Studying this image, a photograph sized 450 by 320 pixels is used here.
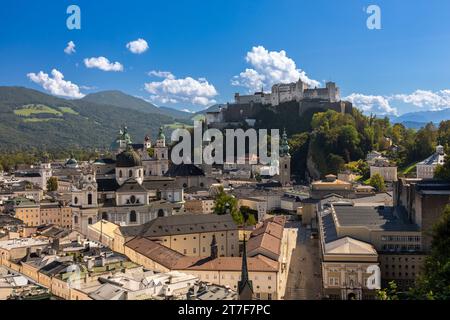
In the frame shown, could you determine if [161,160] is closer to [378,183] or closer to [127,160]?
[127,160]

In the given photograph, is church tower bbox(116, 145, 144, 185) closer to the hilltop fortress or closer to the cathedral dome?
the cathedral dome

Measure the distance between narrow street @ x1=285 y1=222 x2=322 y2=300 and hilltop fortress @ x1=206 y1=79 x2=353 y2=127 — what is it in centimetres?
5345

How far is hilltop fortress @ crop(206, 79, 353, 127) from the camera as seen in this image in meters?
94.4

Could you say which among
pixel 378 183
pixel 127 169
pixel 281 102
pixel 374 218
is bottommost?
pixel 374 218

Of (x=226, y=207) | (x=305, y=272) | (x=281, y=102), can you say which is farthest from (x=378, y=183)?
(x=281, y=102)

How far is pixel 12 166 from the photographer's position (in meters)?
107

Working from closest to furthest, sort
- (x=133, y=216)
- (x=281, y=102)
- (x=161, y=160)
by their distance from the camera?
1. (x=133, y=216)
2. (x=161, y=160)
3. (x=281, y=102)

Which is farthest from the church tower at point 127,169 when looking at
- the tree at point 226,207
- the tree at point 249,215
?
the tree at point 249,215

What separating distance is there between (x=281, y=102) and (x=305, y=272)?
223ft

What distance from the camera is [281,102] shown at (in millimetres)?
97688

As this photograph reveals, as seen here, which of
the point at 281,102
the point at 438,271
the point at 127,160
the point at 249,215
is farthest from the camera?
the point at 281,102

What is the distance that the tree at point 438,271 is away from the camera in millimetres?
14430

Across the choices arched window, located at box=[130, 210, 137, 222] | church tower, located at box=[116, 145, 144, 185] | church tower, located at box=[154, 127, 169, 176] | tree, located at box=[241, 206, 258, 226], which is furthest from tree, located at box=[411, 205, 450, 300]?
church tower, located at box=[154, 127, 169, 176]

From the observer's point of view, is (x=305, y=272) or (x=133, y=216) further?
(x=133, y=216)
